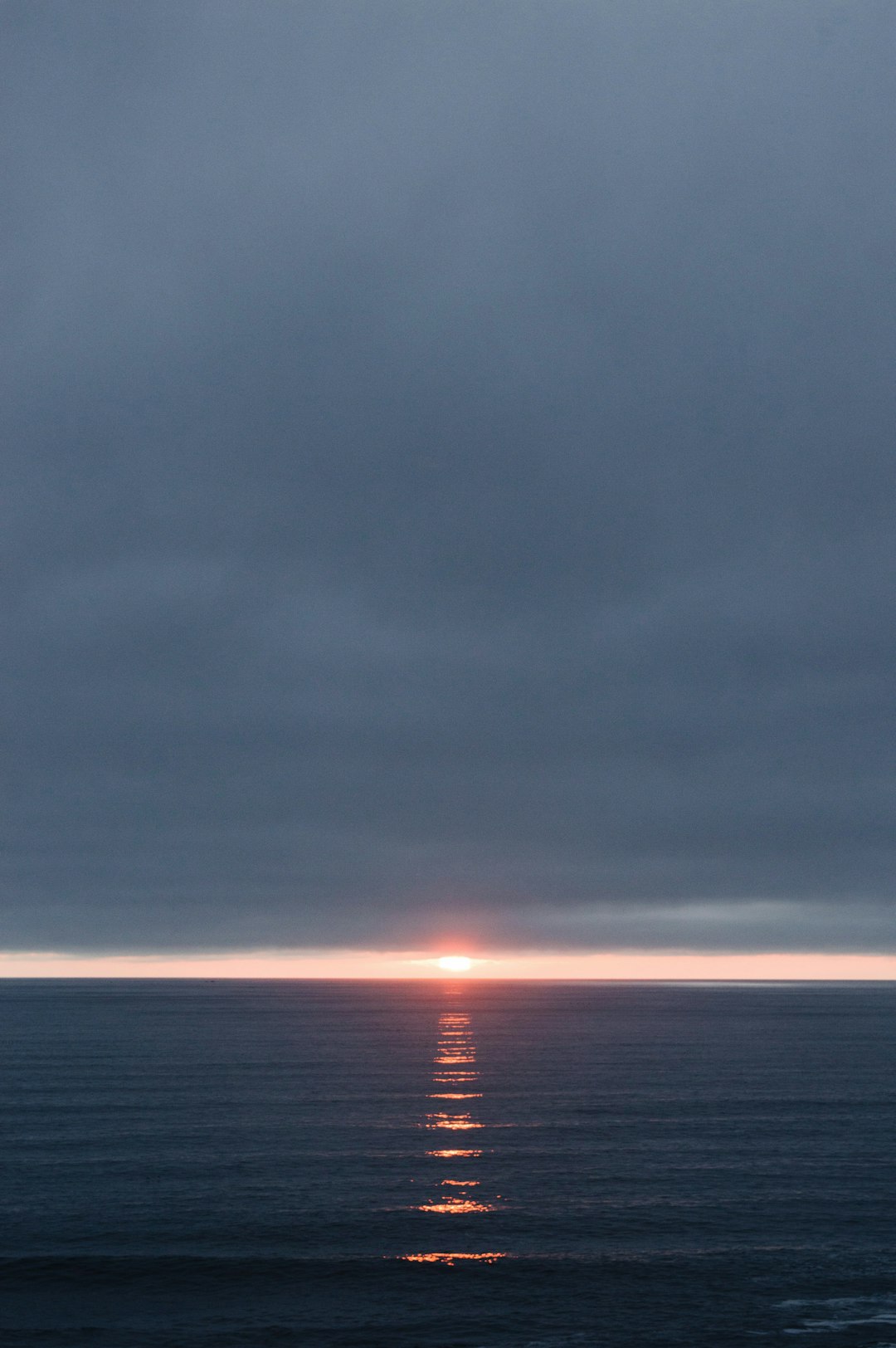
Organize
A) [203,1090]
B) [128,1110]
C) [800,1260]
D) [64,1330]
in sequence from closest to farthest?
[64,1330], [800,1260], [128,1110], [203,1090]

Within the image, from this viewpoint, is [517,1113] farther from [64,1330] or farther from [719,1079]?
[64,1330]

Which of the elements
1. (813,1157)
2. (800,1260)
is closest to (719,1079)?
(813,1157)

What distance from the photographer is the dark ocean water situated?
51.7m

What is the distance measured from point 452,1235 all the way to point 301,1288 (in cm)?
1167

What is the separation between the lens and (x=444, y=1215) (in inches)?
2729

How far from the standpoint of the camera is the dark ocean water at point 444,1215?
51688mm

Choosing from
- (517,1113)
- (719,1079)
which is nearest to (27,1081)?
(517,1113)

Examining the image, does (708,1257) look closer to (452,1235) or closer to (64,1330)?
(452,1235)

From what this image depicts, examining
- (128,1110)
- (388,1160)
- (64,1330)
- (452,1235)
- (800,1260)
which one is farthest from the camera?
(128,1110)

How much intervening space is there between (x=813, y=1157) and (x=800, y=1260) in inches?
1178

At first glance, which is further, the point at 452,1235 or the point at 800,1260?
the point at 452,1235

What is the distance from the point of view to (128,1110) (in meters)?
108

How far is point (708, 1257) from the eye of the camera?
6075 centimetres

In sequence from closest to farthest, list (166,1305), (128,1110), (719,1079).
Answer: (166,1305) < (128,1110) < (719,1079)
